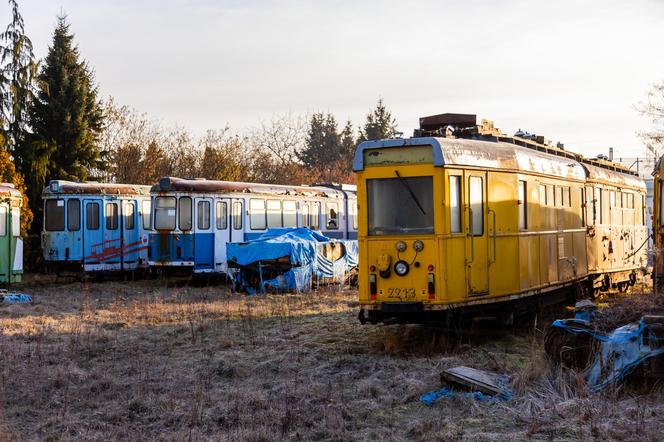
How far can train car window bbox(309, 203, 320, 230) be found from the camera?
27469 mm

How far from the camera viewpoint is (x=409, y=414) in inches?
334

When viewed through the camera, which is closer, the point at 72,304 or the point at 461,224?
the point at 461,224

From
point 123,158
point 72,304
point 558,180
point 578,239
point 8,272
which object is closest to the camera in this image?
point 558,180

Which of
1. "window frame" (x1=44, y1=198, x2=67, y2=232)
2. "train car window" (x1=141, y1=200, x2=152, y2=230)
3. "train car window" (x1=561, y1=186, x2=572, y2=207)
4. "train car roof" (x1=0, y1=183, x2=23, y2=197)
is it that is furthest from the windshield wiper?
"train car window" (x1=141, y1=200, x2=152, y2=230)

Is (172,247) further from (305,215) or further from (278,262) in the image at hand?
(305,215)

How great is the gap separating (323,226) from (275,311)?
11.0 meters

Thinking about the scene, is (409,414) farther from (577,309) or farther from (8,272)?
(8,272)

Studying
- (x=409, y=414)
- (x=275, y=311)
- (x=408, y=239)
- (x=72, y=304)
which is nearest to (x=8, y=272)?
(x=72, y=304)

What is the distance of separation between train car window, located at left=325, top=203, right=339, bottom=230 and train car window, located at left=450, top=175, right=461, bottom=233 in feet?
54.2

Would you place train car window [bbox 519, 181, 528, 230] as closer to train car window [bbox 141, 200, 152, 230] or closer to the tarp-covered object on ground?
the tarp-covered object on ground

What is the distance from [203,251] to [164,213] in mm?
1554

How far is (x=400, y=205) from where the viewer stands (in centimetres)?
1183

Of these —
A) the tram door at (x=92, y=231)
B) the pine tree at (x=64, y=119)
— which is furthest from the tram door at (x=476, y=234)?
the pine tree at (x=64, y=119)

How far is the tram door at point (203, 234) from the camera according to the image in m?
24.1
